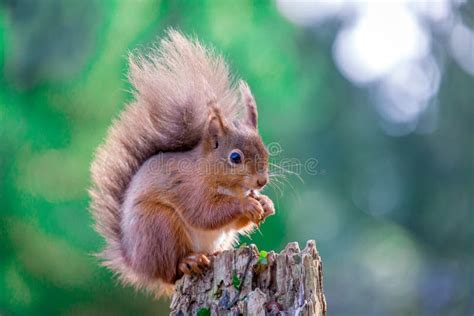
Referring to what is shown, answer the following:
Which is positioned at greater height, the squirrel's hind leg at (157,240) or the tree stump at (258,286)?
the squirrel's hind leg at (157,240)

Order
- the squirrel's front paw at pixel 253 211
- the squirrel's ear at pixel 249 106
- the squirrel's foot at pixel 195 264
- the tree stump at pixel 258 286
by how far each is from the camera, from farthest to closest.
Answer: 1. the squirrel's ear at pixel 249 106
2. the squirrel's front paw at pixel 253 211
3. the squirrel's foot at pixel 195 264
4. the tree stump at pixel 258 286

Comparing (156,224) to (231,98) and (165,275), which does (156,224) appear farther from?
(231,98)

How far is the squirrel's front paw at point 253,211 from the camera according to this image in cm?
218

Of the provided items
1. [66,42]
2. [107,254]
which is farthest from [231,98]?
[66,42]

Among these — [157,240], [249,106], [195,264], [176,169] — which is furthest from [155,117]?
[195,264]

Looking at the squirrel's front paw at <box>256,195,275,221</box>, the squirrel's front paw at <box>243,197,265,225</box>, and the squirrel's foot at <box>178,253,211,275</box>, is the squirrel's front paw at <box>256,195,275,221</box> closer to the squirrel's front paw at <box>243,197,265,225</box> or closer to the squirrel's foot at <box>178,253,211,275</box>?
the squirrel's front paw at <box>243,197,265,225</box>

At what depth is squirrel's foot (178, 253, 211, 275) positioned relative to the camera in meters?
2.06

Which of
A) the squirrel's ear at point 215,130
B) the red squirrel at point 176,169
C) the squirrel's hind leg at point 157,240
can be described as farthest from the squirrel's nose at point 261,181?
the squirrel's hind leg at point 157,240

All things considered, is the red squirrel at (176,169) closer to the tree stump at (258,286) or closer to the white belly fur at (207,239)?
the white belly fur at (207,239)

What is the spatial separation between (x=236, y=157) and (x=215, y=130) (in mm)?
126

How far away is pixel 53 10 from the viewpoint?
3869mm

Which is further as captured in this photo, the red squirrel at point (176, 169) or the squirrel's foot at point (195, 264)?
the red squirrel at point (176, 169)

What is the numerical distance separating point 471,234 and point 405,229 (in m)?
0.57

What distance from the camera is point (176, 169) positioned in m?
2.28
